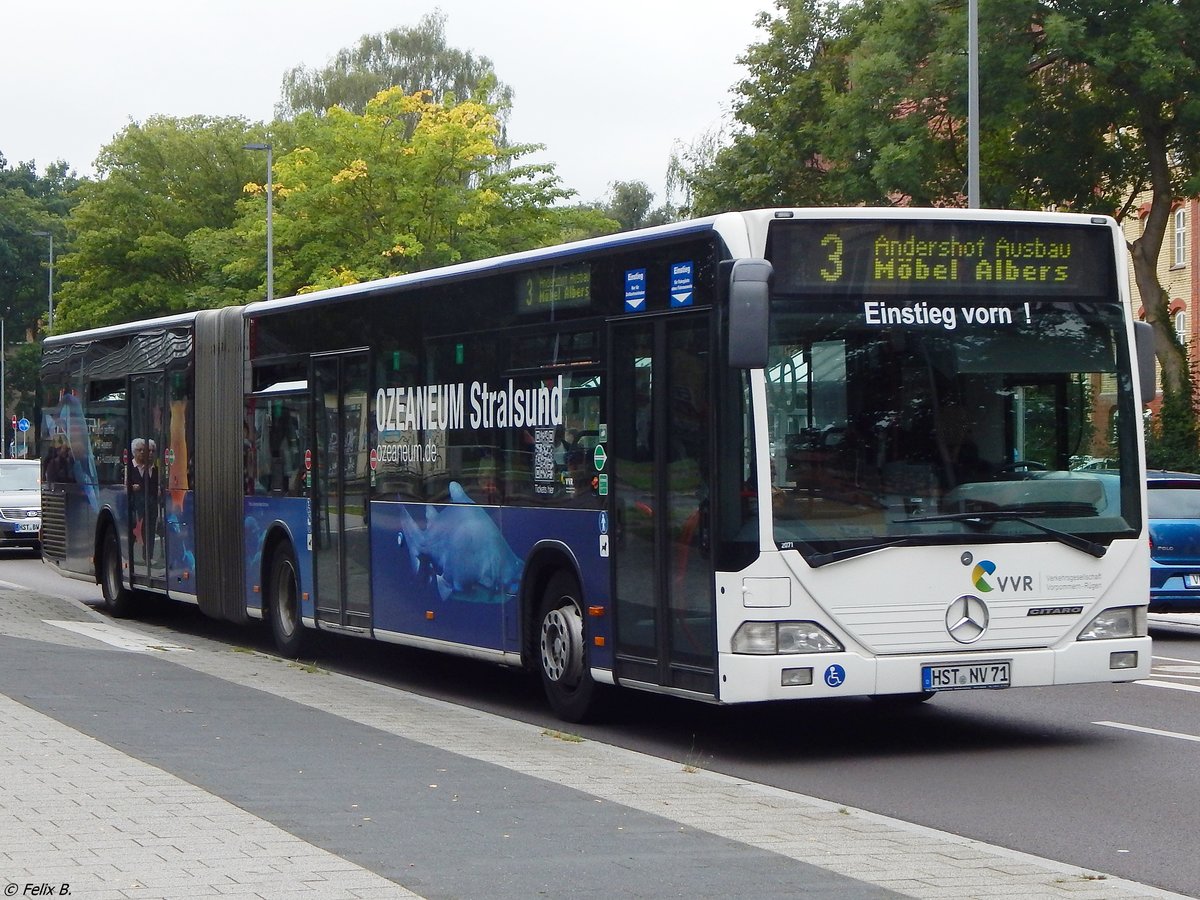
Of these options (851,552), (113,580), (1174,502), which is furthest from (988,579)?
(113,580)

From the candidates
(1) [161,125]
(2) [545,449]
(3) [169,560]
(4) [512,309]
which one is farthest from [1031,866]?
(1) [161,125]

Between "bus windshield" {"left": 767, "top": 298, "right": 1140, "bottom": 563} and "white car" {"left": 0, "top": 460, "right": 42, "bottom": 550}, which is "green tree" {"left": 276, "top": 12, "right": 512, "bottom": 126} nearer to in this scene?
"white car" {"left": 0, "top": 460, "right": 42, "bottom": 550}

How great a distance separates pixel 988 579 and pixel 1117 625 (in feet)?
3.15

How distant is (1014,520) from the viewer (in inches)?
416

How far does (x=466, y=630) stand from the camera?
13336 mm

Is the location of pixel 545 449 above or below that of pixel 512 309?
below

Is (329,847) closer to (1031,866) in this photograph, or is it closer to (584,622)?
(1031,866)

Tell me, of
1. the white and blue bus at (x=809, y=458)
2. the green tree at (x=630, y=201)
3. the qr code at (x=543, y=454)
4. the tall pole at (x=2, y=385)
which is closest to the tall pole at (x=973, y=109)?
the white and blue bus at (x=809, y=458)

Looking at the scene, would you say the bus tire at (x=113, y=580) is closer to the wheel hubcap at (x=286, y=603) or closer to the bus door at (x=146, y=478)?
the bus door at (x=146, y=478)

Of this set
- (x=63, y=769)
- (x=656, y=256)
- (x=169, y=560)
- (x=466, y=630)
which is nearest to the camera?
(x=63, y=769)

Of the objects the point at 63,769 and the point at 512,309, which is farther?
the point at 512,309

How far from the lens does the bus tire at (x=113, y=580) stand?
21.0 meters

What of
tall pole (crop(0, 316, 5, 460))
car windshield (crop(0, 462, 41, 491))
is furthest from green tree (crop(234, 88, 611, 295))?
tall pole (crop(0, 316, 5, 460))

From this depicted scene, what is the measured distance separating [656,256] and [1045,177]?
87.9ft
